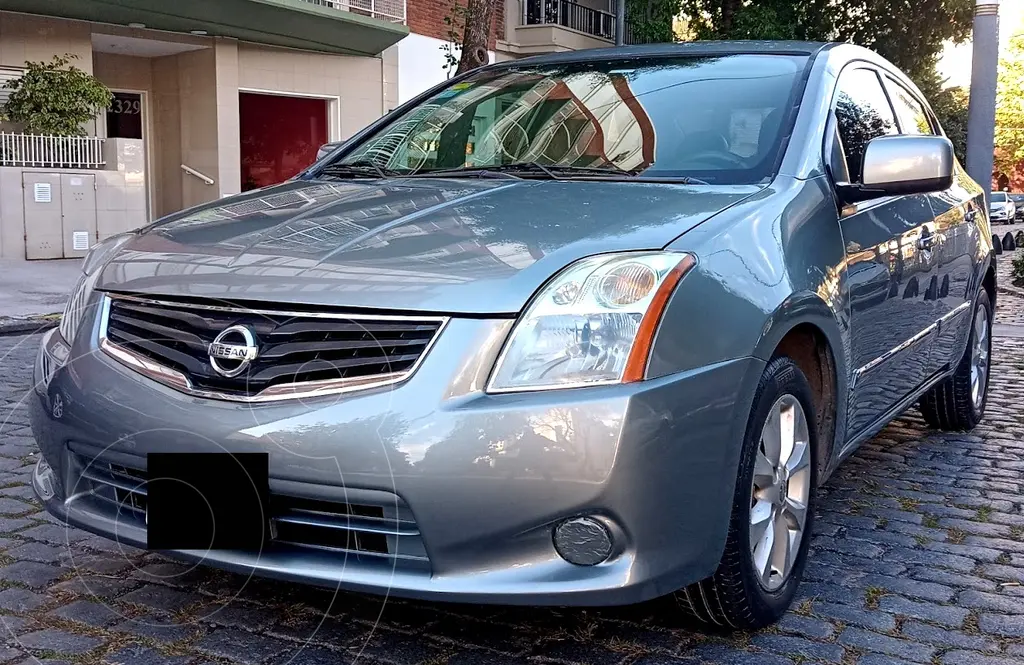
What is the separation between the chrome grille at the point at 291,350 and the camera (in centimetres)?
230

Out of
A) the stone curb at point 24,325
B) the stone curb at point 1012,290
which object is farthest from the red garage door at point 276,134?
the stone curb at point 1012,290

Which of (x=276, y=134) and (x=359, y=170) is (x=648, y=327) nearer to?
(x=359, y=170)

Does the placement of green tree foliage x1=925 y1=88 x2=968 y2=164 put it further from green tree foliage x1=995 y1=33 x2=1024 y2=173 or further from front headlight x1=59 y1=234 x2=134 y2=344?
front headlight x1=59 y1=234 x2=134 y2=344

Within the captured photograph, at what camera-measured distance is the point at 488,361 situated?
7.43 feet

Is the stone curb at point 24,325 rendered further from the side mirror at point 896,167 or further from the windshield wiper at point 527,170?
the side mirror at point 896,167

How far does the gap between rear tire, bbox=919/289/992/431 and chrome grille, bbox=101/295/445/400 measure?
3.44 metres

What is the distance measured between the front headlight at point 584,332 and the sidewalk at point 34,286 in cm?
665

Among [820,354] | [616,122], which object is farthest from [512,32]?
[820,354]

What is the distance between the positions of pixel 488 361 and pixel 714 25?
21.6 metres

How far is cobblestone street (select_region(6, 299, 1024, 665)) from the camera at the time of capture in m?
2.66

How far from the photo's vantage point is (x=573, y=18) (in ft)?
85.9

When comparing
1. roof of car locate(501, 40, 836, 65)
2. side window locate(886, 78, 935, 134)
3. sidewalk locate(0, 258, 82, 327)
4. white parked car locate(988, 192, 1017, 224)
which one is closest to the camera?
roof of car locate(501, 40, 836, 65)

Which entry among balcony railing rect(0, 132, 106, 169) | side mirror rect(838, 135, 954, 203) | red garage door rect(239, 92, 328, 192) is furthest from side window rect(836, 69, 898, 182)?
red garage door rect(239, 92, 328, 192)

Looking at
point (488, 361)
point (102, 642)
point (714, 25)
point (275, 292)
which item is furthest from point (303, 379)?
point (714, 25)
